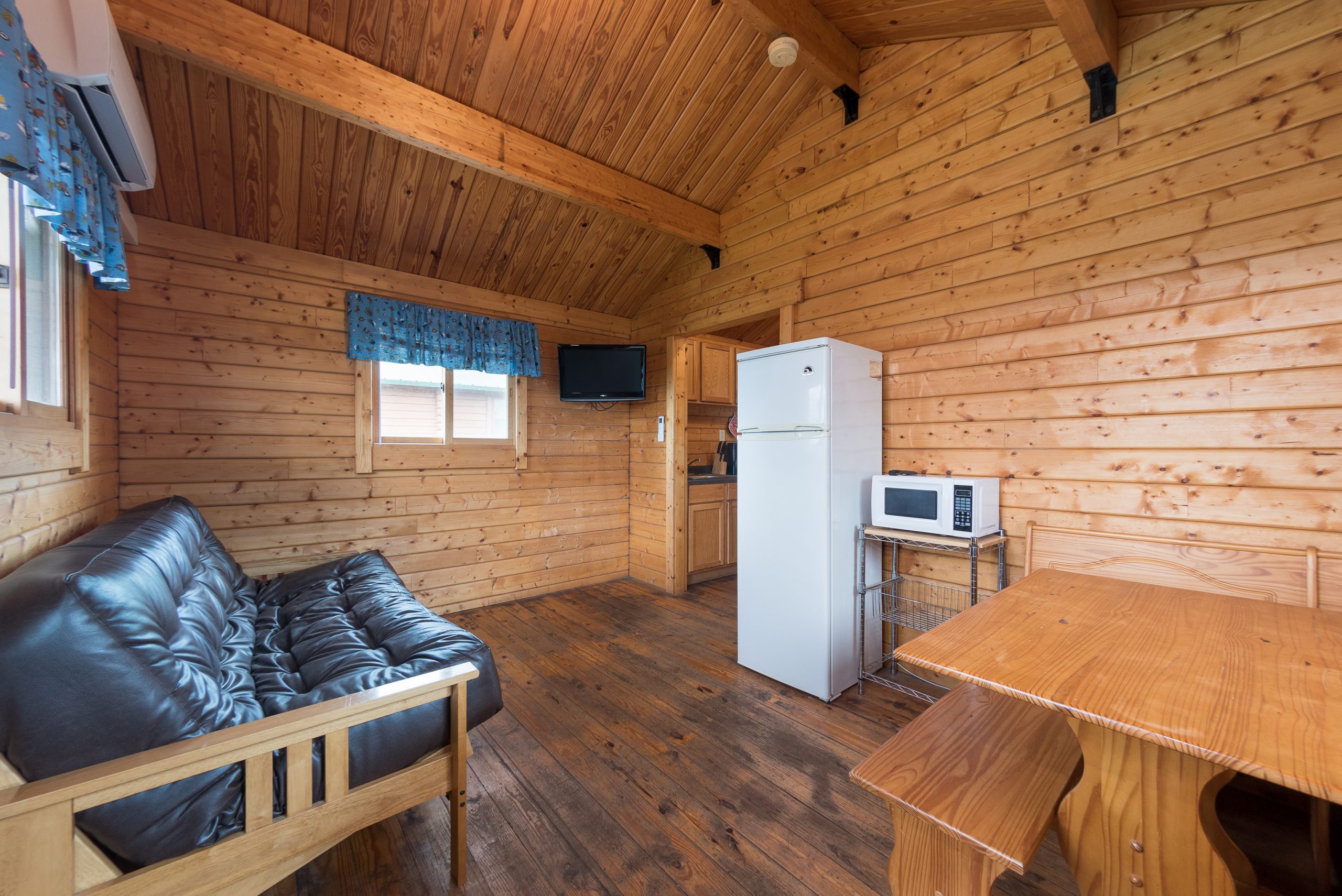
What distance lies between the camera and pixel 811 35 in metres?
2.64

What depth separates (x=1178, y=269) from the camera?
1935 mm

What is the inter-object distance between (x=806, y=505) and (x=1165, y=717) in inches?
67.9

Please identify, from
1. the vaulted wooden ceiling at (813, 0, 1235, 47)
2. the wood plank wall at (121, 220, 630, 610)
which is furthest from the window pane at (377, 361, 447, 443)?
the vaulted wooden ceiling at (813, 0, 1235, 47)

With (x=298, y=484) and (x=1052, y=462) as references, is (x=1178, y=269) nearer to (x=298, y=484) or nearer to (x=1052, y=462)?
(x=1052, y=462)

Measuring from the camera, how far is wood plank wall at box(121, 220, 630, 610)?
2.73 m

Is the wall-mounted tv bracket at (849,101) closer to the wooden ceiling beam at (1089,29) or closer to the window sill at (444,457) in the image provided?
the wooden ceiling beam at (1089,29)

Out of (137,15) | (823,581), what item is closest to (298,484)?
(137,15)

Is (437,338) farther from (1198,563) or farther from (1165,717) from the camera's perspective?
(1198,563)

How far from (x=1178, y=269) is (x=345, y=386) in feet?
14.4

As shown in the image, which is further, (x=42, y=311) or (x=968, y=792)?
(x=42, y=311)

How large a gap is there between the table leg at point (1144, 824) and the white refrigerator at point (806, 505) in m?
1.45

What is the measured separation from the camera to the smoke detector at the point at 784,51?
248cm

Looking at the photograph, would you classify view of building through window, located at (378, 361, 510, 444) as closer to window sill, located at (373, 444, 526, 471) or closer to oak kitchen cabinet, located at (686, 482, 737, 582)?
window sill, located at (373, 444, 526, 471)

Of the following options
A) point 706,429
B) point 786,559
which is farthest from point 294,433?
point 706,429
